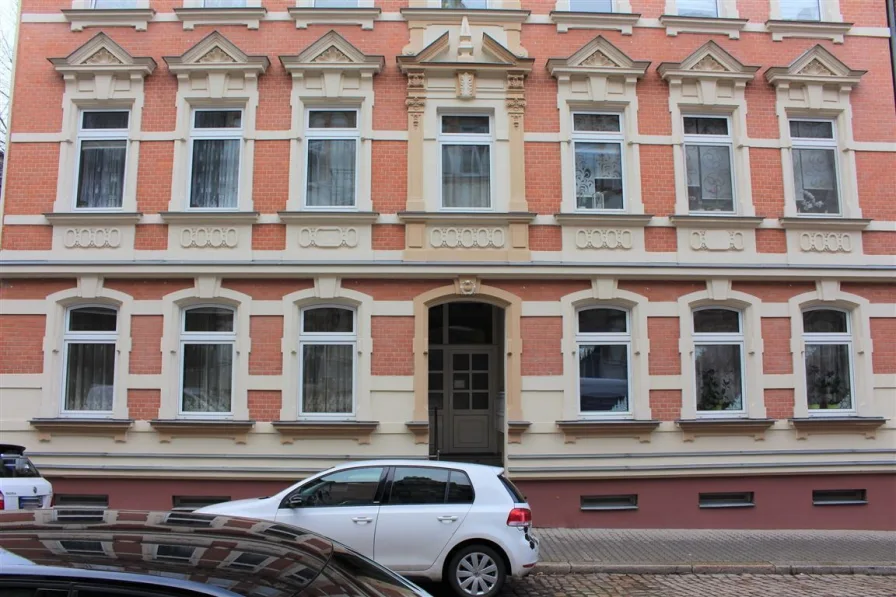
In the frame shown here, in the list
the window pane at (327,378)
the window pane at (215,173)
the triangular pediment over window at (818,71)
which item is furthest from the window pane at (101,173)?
the triangular pediment over window at (818,71)

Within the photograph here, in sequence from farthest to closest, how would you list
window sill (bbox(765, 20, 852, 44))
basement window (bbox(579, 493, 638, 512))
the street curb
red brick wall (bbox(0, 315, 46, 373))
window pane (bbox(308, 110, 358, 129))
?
1. window sill (bbox(765, 20, 852, 44))
2. window pane (bbox(308, 110, 358, 129))
3. red brick wall (bbox(0, 315, 46, 373))
4. basement window (bbox(579, 493, 638, 512))
5. the street curb

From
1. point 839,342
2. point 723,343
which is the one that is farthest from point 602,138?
point 839,342

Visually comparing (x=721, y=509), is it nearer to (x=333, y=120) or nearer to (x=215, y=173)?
(x=333, y=120)

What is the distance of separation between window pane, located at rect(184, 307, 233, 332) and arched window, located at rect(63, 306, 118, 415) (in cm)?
118

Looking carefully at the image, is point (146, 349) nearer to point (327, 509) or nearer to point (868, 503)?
point (327, 509)

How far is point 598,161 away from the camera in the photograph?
40.3 ft

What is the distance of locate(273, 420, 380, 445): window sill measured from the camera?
1110cm

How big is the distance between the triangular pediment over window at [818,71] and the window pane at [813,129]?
0.69 m

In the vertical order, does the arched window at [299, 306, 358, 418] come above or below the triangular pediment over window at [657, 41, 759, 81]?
below

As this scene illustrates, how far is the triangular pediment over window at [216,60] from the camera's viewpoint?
39.1ft

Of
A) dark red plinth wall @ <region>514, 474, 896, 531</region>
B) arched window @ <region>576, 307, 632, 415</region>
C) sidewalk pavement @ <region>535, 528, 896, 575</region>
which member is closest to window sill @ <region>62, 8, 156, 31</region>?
arched window @ <region>576, 307, 632, 415</region>

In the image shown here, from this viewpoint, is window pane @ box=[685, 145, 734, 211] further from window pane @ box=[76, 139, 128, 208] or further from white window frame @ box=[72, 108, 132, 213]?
window pane @ box=[76, 139, 128, 208]

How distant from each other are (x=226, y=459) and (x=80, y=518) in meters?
8.43

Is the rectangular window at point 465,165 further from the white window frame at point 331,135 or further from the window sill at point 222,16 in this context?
the window sill at point 222,16
